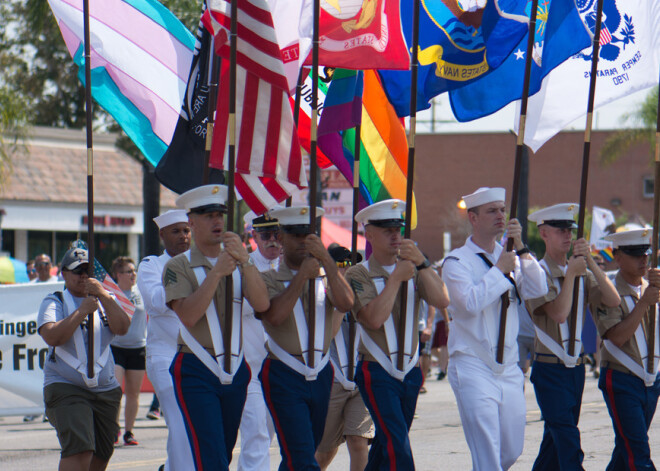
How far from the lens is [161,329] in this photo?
26.5 ft

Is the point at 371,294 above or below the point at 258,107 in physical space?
below

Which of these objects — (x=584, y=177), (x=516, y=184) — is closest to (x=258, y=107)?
(x=516, y=184)

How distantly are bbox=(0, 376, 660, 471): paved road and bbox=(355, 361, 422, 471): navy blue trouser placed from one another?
9.53 feet

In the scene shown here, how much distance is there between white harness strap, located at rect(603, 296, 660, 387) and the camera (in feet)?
25.6

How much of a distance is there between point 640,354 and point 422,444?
410 centimetres

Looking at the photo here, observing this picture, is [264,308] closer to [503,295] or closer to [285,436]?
[285,436]

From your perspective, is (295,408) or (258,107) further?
(258,107)

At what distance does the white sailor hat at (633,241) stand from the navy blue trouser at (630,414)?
90 cm

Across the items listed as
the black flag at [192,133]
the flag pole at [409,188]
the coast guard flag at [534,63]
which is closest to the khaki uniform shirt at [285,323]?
the flag pole at [409,188]

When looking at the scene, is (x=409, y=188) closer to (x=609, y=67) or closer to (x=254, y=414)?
(x=254, y=414)

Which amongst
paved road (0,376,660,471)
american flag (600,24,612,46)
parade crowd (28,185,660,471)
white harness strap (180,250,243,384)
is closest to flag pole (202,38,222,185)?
parade crowd (28,185,660,471)

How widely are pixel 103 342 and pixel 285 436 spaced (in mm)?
1789

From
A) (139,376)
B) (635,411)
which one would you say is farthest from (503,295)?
(139,376)

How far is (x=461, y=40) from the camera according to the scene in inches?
360
